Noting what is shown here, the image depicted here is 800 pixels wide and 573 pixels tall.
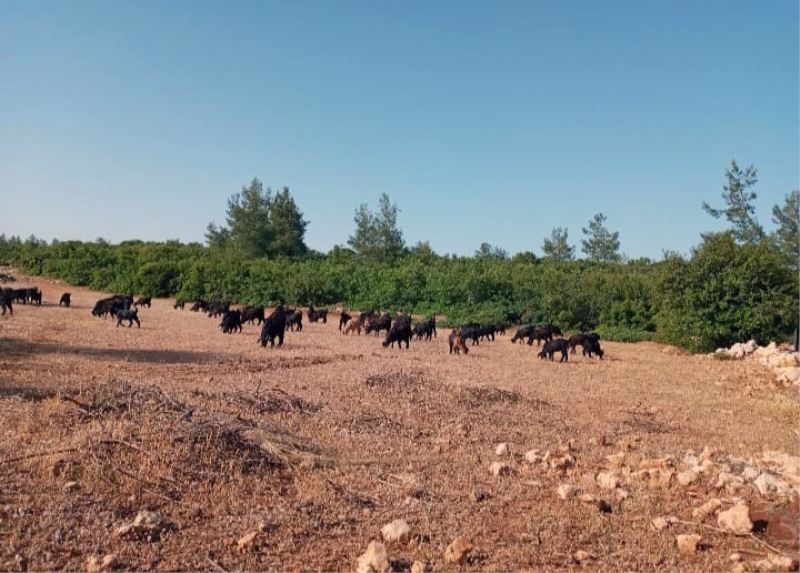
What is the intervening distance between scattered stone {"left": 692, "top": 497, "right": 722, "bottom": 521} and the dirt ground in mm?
96

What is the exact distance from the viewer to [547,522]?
6133mm

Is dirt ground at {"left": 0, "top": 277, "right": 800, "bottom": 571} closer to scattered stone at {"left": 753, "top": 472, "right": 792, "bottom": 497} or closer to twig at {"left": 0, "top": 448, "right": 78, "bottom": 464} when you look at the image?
twig at {"left": 0, "top": 448, "right": 78, "bottom": 464}

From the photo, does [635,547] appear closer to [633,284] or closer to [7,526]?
[7,526]

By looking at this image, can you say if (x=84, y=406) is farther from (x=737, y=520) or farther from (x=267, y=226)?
(x=267, y=226)

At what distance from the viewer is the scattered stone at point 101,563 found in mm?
4764

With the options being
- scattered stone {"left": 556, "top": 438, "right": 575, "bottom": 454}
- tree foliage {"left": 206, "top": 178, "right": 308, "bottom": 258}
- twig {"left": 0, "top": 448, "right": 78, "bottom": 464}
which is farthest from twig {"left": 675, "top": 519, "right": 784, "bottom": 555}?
tree foliage {"left": 206, "top": 178, "right": 308, "bottom": 258}

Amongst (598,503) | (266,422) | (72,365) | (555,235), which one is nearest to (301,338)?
(72,365)

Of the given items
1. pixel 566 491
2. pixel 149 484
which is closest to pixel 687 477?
pixel 566 491

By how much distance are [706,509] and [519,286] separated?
29.9 m

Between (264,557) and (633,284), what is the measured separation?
29.7 metres

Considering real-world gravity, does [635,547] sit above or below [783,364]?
below

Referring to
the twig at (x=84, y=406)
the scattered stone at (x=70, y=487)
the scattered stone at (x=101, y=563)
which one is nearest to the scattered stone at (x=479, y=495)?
the scattered stone at (x=101, y=563)

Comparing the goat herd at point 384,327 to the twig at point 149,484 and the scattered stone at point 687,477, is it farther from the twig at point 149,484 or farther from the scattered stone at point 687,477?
the twig at point 149,484

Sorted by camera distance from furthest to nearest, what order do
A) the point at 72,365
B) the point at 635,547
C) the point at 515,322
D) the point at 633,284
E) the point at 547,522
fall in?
the point at 515,322
the point at 633,284
the point at 72,365
the point at 547,522
the point at 635,547
